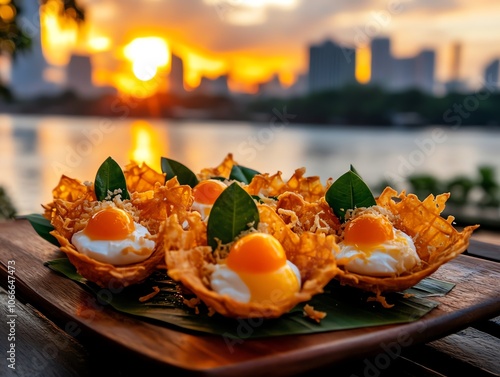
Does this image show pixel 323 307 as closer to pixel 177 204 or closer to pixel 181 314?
pixel 181 314

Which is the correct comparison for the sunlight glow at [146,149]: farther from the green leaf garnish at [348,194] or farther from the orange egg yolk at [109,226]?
the green leaf garnish at [348,194]

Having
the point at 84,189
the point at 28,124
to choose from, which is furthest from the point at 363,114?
the point at 28,124

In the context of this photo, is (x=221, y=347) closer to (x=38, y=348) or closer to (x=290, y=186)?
(x=38, y=348)

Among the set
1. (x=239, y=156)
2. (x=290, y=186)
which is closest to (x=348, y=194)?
(x=290, y=186)

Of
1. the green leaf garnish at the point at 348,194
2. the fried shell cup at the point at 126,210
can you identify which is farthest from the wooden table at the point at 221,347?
the green leaf garnish at the point at 348,194

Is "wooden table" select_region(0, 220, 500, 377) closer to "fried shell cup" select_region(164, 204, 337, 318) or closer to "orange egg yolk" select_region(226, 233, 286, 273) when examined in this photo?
"fried shell cup" select_region(164, 204, 337, 318)

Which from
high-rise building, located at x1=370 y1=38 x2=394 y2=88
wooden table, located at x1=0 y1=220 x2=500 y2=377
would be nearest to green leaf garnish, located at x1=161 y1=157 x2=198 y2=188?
wooden table, located at x1=0 y1=220 x2=500 y2=377
